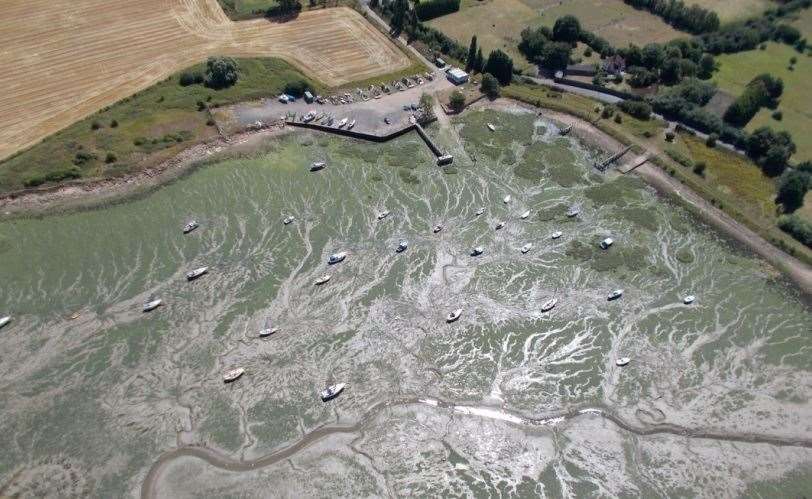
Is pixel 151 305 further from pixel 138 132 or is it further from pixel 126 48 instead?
pixel 126 48

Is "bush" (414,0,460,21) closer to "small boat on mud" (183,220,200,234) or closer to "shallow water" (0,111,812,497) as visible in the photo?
"shallow water" (0,111,812,497)

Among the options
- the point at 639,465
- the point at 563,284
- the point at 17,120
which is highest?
the point at 17,120

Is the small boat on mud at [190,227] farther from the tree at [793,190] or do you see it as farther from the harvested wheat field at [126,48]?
the tree at [793,190]

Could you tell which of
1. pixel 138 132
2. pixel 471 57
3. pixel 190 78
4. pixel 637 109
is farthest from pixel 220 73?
pixel 637 109

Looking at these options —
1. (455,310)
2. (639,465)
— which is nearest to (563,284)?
(455,310)

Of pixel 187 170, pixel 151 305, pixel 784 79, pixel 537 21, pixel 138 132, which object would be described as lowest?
pixel 151 305

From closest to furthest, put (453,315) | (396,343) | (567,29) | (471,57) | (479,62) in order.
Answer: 1. (396,343)
2. (453,315)
3. (479,62)
4. (471,57)
5. (567,29)

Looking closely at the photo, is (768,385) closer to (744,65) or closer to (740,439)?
(740,439)

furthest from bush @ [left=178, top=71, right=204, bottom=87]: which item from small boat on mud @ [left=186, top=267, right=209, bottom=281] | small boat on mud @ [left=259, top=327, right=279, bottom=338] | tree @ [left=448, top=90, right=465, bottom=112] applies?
small boat on mud @ [left=259, top=327, right=279, bottom=338]
